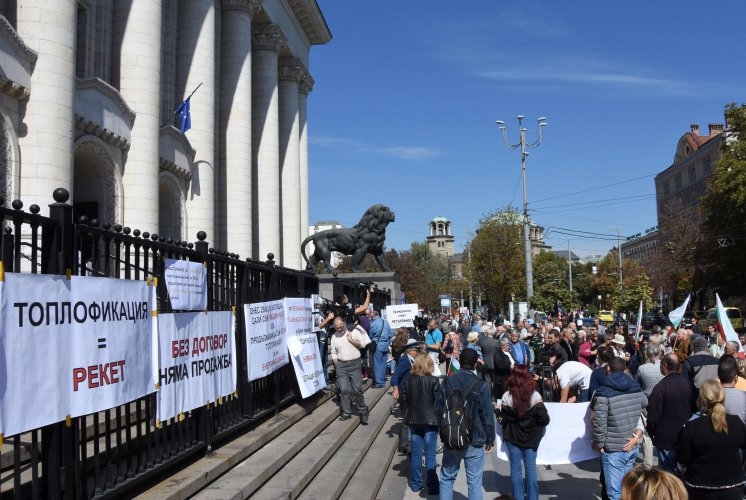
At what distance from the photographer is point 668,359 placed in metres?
7.44

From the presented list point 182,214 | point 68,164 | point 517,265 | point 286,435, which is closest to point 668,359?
point 286,435

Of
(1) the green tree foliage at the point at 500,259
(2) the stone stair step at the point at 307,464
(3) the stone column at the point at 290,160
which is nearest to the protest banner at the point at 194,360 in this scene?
(2) the stone stair step at the point at 307,464

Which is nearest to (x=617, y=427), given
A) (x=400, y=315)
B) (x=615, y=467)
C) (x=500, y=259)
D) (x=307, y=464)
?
(x=615, y=467)

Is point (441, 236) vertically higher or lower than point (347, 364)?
higher

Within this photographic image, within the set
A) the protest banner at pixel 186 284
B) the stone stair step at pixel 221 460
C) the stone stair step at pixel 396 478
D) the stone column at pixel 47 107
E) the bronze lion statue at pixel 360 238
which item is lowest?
the stone stair step at pixel 396 478

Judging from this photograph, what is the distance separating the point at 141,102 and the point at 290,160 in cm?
1748

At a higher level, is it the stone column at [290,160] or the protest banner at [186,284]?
the stone column at [290,160]

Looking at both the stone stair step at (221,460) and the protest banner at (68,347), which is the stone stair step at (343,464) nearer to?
the stone stair step at (221,460)

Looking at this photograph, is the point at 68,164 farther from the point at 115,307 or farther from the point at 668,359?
the point at 668,359

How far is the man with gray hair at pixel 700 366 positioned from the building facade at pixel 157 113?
7.15m

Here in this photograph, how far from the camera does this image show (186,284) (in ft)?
22.3

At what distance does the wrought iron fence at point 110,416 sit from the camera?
4.57 meters

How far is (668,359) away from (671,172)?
86.2 meters

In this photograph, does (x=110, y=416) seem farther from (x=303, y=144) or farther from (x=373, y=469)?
(x=303, y=144)
